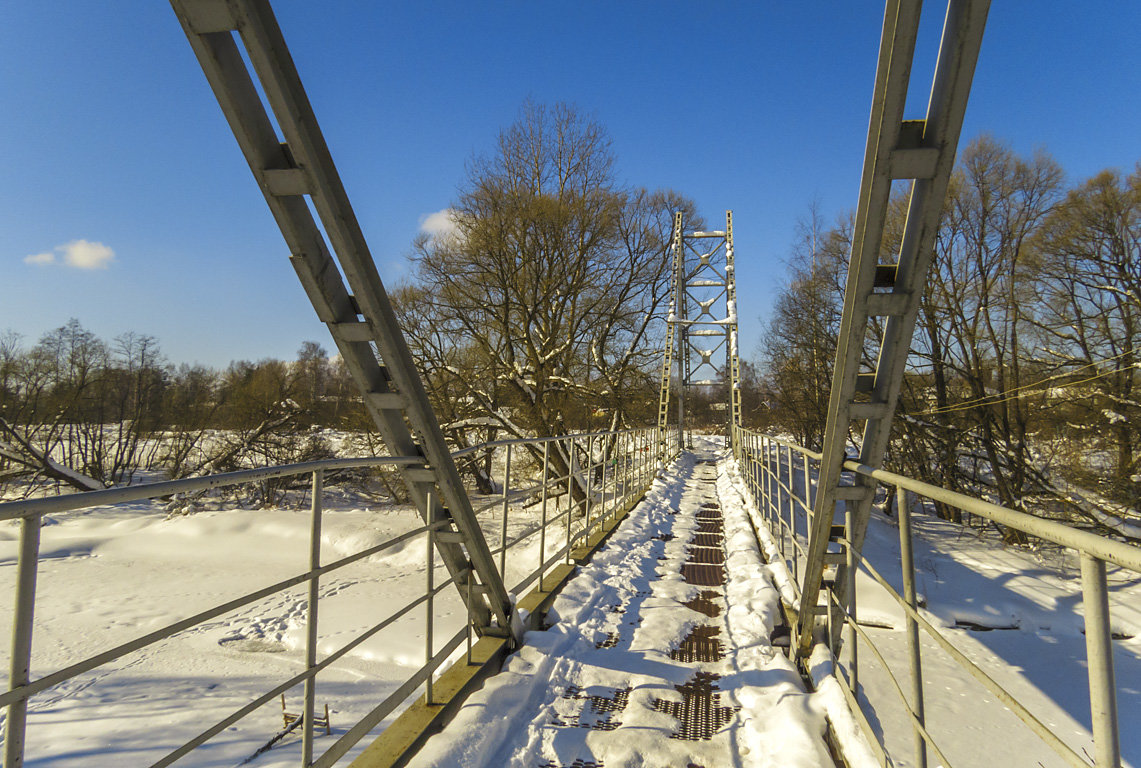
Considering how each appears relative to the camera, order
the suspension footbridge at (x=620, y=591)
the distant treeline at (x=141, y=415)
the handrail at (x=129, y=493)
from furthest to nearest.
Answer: the distant treeline at (x=141, y=415), the suspension footbridge at (x=620, y=591), the handrail at (x=129, y=493)

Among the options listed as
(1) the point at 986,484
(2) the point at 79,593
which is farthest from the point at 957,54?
(2) the point at 79,593

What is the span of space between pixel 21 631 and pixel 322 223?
41.1 inches

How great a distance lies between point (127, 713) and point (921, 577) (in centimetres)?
1078

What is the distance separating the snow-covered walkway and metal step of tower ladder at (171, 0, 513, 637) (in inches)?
28.0

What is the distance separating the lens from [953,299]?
38.6 feet

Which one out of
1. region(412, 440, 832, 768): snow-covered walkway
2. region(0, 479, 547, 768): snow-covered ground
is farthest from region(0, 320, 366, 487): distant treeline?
region(412, 440, 832, 768): snow-covered walkway

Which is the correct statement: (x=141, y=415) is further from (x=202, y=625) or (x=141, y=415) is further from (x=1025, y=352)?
(x=1025, y=352)

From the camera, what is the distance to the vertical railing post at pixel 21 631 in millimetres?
840

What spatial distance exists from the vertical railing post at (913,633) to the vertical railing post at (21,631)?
1.78 m

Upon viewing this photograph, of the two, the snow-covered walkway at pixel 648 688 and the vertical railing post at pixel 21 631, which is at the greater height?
the vertical railing post at pixel 21 631

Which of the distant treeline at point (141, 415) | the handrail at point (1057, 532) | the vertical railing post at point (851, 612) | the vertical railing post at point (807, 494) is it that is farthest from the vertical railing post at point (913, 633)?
the distant treeline at point (141, 415)

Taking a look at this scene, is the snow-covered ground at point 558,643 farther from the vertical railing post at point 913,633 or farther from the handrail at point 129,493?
the handrail at point 129,493

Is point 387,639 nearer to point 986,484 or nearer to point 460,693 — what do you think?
point 460,693

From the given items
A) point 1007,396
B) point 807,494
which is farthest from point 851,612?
point 1007,396
